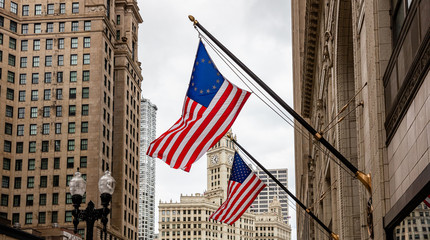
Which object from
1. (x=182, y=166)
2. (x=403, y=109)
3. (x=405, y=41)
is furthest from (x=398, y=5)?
(x=182, y=166)

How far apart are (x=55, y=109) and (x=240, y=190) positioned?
266ft

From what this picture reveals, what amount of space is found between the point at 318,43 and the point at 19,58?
77327 millimetres

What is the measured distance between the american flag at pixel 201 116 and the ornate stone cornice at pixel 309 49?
16.1 metres

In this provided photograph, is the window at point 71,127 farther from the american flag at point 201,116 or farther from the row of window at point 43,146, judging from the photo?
the american flag at point 201,116

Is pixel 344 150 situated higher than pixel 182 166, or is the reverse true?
pixel 344 150

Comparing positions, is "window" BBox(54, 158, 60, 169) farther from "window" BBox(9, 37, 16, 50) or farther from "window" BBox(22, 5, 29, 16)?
"window" BBox(22, 5, 29, 16)

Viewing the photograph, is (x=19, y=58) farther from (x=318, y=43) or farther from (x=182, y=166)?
(x=182, y=166)

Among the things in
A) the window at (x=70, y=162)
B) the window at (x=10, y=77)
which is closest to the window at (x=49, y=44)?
the window at (x=10, y=77)

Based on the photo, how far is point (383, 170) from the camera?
14031mm

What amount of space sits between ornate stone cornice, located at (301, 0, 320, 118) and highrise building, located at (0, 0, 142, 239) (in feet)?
186

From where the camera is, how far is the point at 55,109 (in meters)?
103

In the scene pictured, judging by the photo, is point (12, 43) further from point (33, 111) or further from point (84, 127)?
point (84, 127)

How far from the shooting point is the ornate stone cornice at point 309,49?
3357cm

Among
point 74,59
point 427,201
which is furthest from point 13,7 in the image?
point 427,201
